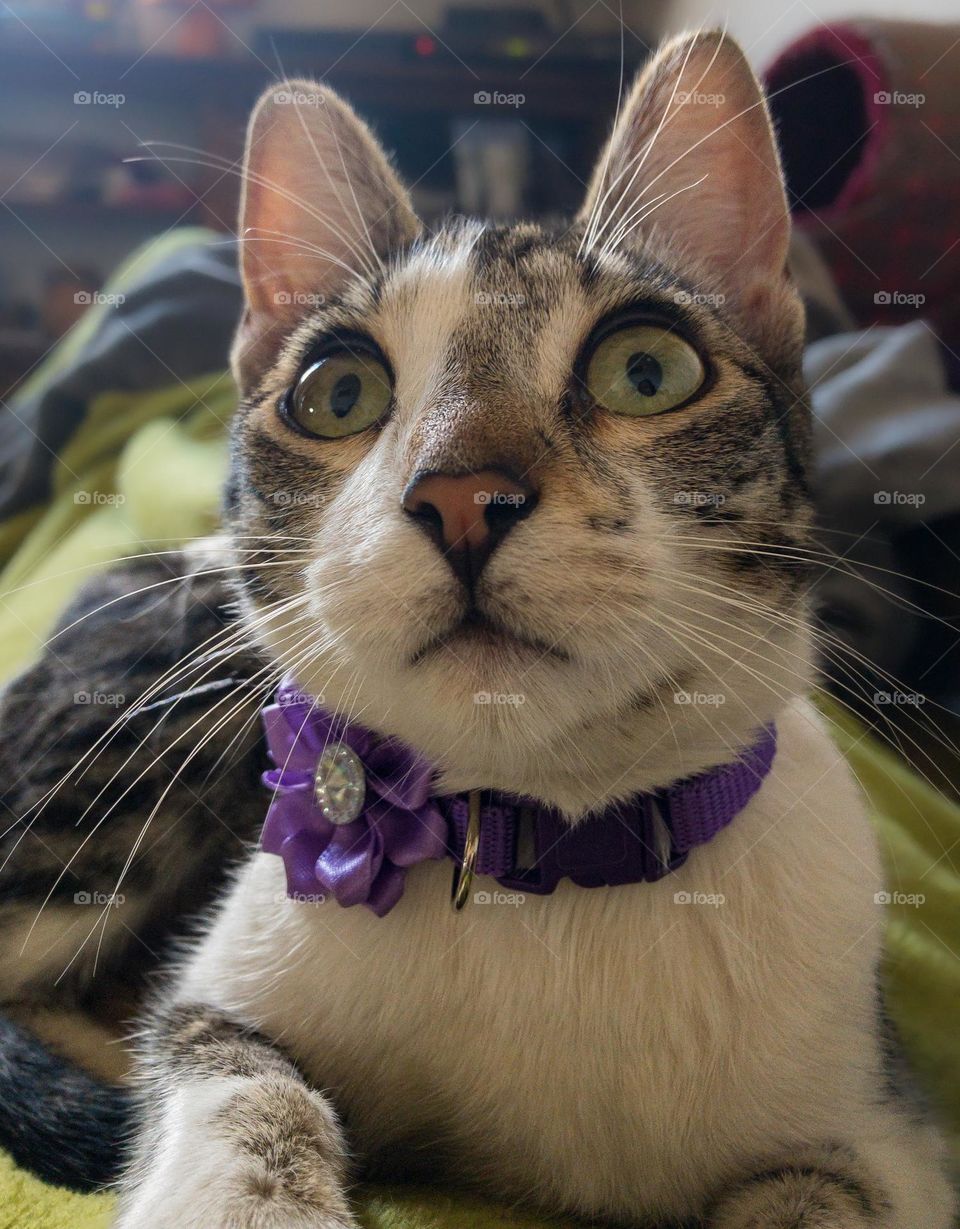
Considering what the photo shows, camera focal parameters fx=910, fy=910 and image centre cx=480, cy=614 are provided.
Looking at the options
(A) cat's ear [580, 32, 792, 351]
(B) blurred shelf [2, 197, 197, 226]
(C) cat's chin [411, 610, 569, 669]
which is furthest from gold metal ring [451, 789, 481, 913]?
(B) blurred shelf [2, 197, 197, 226]

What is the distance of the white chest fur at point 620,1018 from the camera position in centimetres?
62

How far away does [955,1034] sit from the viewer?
76cm

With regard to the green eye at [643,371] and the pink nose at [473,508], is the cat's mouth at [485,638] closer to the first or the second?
the pink nose at [473,508]

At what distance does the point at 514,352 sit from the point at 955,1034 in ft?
2.19

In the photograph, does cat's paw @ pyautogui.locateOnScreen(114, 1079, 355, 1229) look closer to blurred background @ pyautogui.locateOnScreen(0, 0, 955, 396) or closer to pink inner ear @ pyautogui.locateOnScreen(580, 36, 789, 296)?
pink inner ear @ pyautogui.locateOnScreen(580, 36, 789, 296)

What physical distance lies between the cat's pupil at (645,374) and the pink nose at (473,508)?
0.15m

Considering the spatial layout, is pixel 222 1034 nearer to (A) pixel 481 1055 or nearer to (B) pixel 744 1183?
(A) pixel 481 1055

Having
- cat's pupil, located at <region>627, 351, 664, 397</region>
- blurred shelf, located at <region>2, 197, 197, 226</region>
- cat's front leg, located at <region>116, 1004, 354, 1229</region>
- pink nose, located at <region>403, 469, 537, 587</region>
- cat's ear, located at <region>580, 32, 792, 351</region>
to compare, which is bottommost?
cat's front leg, located at <region>116, 1004, 354, 1229</region>

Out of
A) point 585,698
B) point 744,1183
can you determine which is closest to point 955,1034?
point 744,1183

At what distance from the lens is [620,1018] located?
0.62 meters

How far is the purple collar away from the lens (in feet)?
2.02

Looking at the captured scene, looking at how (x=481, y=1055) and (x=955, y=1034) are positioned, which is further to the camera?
(x=955, y=1034)

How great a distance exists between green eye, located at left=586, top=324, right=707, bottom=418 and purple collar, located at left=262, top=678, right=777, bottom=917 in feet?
0.82

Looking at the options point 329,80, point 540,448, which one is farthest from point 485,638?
point 329,80
